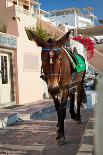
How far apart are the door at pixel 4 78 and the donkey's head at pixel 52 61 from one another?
9574mm

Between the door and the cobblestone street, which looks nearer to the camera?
the cobblestone street

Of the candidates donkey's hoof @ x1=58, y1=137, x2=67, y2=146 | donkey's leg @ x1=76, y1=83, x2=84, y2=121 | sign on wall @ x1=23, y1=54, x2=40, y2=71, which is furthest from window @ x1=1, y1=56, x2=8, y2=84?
donkey's hoof @ x1=58, y1=137, x2=67, y2=146

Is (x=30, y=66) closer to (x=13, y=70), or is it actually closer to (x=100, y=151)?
(x=13, y=70)

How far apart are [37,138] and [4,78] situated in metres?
9.05

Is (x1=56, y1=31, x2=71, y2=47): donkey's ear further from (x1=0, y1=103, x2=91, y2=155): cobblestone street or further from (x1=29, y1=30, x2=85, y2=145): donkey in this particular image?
(x1=0, y1=103, x2=91, y2=155): cobblestone street

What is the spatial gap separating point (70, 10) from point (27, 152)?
68203mm

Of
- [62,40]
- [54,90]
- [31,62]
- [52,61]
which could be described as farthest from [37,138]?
[31,62]

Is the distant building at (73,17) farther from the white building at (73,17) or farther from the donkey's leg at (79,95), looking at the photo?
the donkey's leg at (79,95)

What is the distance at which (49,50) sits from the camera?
7.12m

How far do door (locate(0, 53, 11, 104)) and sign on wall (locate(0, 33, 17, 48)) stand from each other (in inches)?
20.4

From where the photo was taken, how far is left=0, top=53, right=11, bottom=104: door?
658 inches

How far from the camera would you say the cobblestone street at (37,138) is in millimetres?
6883

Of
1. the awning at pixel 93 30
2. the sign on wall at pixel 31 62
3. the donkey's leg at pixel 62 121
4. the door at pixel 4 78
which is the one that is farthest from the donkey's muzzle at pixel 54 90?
the awning at pixel 93 30

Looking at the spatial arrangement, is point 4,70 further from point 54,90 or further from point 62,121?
point 54,90
